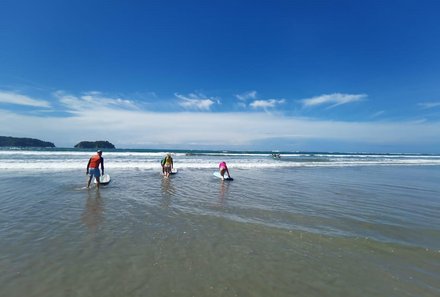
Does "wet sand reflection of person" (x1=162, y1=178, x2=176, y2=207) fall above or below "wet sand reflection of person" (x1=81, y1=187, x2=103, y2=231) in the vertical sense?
above

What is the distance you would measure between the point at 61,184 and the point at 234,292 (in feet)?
45.9

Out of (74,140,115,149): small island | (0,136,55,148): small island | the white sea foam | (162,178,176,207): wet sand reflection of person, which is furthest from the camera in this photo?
(74,140,115,149): small island

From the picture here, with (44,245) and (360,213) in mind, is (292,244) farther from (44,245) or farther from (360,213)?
(44,245)

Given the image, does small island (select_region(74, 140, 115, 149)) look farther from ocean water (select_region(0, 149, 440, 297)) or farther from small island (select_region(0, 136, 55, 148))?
ocean water (select_region(0, 149, 440, 297))

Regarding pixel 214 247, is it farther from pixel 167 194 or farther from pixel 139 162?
pixel 139 162

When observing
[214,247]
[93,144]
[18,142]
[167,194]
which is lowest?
[214,247]

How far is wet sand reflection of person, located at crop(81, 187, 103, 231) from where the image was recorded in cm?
780

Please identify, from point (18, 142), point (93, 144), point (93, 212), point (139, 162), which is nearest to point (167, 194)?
point (93, 212)

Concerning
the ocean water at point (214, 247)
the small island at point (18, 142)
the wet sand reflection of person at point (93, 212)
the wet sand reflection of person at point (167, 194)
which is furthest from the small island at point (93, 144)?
the wet sand reflection of person at point (93, 212)

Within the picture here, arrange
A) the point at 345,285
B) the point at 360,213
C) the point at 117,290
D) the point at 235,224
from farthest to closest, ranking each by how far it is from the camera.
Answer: the point at 360,213, the point at 235,224, the point at 345,285, the point at 117,290

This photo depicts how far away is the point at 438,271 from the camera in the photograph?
5.34 metres

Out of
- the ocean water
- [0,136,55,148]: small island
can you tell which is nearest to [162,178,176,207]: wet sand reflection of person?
the ocean water

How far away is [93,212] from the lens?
9.12 metres

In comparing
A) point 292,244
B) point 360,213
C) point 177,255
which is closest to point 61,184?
point 177,255
